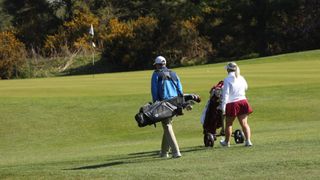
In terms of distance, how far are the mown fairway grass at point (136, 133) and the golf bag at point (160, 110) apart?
27.9 inches

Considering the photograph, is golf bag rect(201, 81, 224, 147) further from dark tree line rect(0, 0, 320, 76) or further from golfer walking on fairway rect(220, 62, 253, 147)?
dark tree line rect(0, 0, 320, 76)

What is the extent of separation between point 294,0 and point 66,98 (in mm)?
37987

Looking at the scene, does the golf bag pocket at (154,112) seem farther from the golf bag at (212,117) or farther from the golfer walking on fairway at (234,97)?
the golf bag at (212,117)

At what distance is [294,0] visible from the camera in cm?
5706

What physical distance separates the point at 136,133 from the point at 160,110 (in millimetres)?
7871

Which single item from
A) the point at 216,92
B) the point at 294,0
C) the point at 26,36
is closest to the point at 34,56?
the point at 26,36

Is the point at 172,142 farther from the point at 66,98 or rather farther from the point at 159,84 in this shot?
the point at 66,98

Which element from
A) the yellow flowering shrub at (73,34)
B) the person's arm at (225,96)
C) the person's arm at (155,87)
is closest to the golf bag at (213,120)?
the person's arm at (225,96)

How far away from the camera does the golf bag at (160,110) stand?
11188mm

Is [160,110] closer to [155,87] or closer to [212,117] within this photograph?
[155,87]

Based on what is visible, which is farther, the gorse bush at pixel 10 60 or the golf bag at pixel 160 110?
the gorse bush at pixel 10 60

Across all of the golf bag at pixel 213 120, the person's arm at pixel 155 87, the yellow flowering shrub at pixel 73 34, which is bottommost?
the golf bag at pixel 213 120

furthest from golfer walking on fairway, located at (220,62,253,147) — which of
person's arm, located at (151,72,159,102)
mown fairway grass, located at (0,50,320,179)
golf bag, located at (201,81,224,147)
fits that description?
person's arm, located at (151,72,159,102)

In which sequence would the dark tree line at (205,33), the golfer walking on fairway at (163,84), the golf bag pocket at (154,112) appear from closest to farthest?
the golf bag pocket at (154,112) → the golfer walking on fairway at (163,84) → the dark tree line at (205,33)
